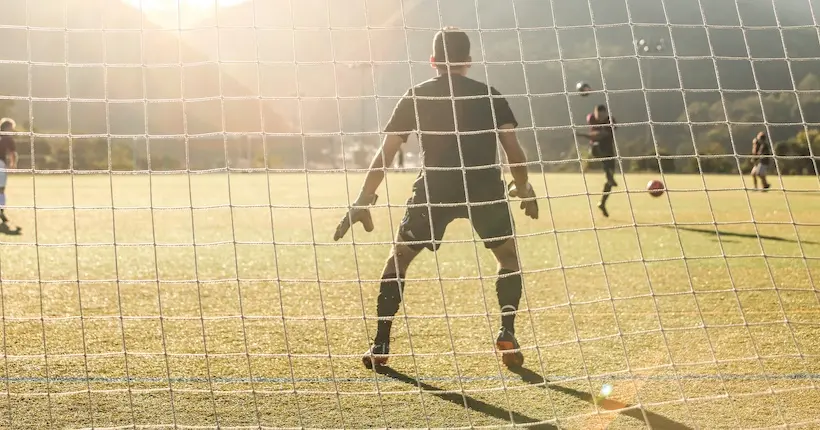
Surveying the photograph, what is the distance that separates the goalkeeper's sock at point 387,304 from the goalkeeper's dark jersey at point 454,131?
1.62 ft

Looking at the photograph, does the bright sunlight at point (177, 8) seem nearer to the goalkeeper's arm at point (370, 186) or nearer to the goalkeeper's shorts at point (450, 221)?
the goalkeeper's arm at point (370, 186)

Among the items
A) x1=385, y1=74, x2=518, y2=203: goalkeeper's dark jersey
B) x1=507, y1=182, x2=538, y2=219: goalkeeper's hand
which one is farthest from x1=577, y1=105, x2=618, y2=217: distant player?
x1=385, y1=74, x2=518, y2=203: goalkeeper's dark jersey

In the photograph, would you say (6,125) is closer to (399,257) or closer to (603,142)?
(603,142)

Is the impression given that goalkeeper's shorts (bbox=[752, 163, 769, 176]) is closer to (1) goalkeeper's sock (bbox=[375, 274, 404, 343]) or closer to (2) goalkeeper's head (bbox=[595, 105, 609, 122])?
(2) goalkeeper's head (bbox=[595, 105, 609, 122])

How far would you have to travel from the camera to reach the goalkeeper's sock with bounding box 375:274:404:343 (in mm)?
4570

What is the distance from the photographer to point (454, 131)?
4629 millimetres

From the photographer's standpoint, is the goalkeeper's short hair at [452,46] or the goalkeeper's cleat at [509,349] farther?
the goalkeeper's short hair at [452,46]

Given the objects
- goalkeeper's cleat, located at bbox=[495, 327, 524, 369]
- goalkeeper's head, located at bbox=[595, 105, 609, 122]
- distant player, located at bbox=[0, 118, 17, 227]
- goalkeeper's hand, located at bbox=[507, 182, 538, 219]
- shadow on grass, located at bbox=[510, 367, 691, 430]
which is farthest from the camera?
goalkeeper's head, located at bbox=[595, 105, 609, 122]

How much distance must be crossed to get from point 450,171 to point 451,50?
682 mm

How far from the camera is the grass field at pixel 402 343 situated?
373 cm

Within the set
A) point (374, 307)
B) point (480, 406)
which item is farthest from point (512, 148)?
point (374, 307)

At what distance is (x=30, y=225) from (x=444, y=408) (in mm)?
10374

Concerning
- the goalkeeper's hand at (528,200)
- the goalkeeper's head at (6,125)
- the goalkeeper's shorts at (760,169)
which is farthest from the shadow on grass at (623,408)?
the goalkeeper's shorts at (760,169)

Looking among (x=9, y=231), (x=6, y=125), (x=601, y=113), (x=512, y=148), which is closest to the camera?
(x=512, y=148)
